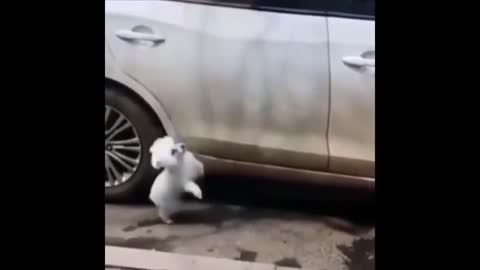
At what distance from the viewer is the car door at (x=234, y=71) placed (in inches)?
52.2

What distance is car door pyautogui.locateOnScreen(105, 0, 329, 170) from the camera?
1.33 meters

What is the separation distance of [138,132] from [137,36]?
202mm

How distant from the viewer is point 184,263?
1.33 metres

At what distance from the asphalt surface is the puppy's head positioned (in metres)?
0.09

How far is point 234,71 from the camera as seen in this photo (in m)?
1.33

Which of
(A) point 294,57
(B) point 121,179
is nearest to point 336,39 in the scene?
(A) point 294,57

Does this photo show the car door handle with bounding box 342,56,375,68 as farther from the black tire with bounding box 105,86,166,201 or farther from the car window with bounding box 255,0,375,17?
the black tire with bounding box 105,86,166,201

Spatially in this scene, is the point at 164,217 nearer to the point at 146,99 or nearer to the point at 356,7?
the point at 146,99

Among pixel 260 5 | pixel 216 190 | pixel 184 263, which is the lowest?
pixel 184 263

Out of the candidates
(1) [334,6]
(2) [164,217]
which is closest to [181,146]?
(2) [164,217]

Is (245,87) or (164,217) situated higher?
(245,87)

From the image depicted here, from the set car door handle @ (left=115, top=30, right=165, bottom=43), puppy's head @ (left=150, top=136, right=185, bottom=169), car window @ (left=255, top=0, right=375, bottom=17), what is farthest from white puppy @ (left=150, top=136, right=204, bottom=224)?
car window @ (left=255, top=0, right=375, bottom=17)
